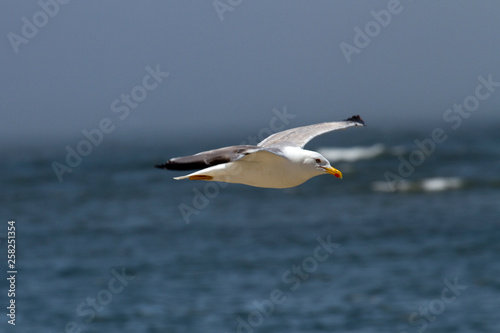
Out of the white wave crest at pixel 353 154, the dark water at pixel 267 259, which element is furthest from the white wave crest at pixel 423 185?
the white wave crest at pixel 353 154

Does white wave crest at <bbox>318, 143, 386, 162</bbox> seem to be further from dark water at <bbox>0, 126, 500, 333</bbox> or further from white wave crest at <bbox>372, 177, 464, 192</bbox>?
white wave crest at <bbox>372, 177, 464, 192</bbox>

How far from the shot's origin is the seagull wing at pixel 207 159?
9.39m

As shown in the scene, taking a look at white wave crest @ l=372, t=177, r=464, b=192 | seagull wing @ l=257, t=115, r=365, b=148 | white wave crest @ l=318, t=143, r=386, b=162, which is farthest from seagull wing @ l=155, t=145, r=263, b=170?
white wave crest @ l=318, t=143, r=386, b=162

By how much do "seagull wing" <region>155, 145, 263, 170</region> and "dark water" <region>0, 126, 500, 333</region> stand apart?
21.6 m

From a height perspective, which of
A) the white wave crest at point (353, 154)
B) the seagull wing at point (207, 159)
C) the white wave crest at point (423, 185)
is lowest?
the white wave crest at point (423, 185)

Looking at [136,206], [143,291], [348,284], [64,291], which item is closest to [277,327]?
[348,284]

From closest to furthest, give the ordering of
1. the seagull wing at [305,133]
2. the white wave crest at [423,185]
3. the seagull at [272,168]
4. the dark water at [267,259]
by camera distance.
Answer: the seagull at [272,168]
the seagull wing at [305,133]
the dark water at [267,259]
the white wave crest at [423,185]

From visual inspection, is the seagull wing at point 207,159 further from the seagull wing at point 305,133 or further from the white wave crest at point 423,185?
the white wave crest at point 423,185

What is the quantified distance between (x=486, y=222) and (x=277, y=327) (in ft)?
72.8

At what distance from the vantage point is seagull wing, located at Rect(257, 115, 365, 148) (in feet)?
41.0

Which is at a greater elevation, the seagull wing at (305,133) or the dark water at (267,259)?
the seagull wing at (305,133)

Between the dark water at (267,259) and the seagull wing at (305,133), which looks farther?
the dark water at (267,259)

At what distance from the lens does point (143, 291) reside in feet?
122

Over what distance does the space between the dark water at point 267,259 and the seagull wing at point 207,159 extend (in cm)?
2164
